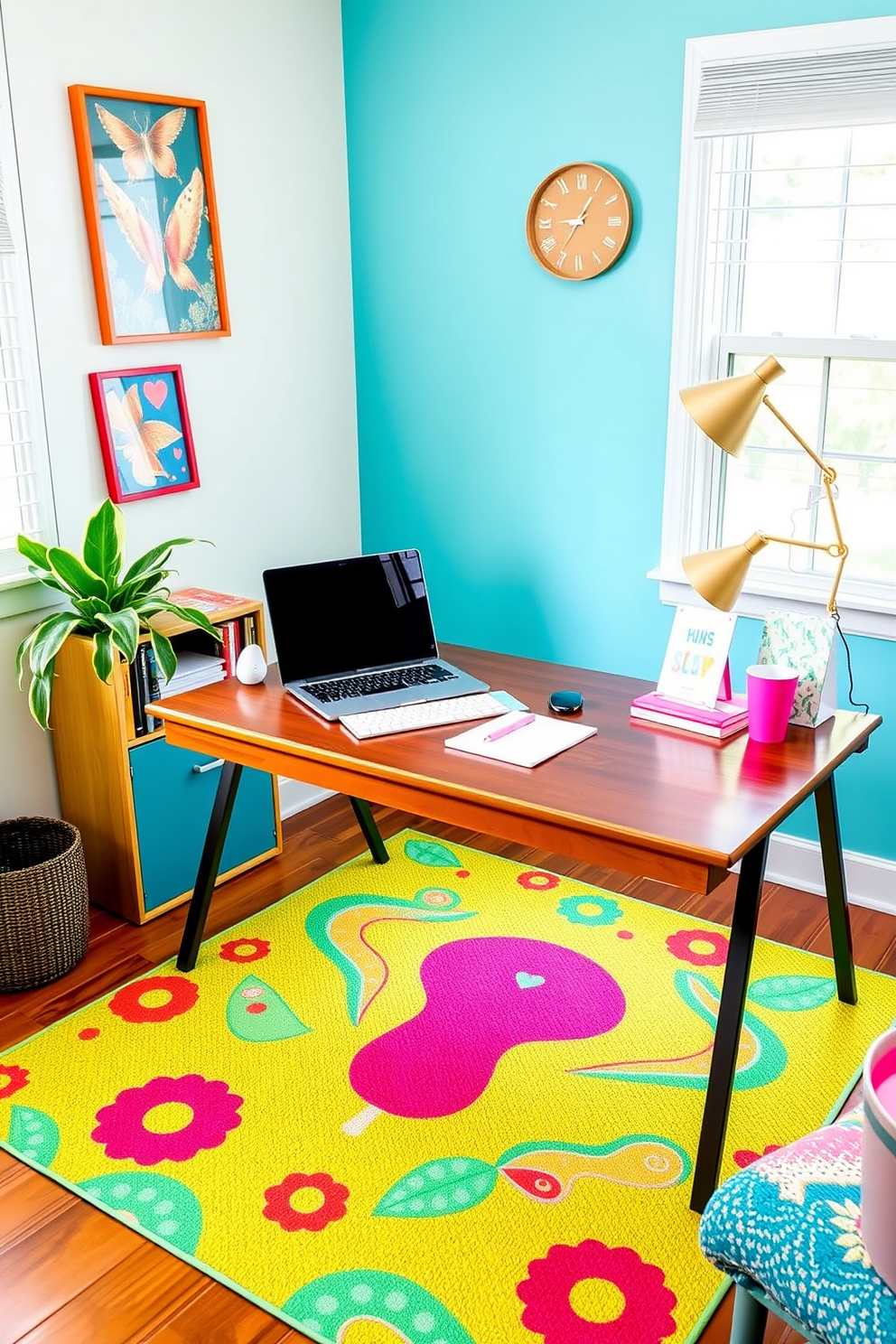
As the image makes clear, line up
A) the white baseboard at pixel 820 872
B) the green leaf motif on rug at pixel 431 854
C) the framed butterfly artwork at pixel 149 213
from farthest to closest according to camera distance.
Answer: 1. the green leaf motif on rug at pixel 431 854
2. the white baseboard at pixel 820 872
3. the framed butterfly artwork at pixel 149 213

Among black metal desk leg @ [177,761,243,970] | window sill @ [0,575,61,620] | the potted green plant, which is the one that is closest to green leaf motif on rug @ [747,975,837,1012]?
black metal desk leg @ [177,761,243,970]

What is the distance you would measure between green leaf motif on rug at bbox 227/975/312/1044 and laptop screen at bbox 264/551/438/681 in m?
0.73

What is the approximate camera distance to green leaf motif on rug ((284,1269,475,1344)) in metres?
1.83

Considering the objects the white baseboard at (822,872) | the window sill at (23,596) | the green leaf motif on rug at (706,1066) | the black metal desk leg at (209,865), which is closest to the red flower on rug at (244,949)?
the black metal desk leg at (209,865)

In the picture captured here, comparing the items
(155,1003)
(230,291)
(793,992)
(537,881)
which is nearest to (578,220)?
(230,291)

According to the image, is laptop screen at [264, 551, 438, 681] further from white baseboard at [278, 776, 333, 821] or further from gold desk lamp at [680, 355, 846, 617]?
white baseboard at [278, 776, 333, 821]

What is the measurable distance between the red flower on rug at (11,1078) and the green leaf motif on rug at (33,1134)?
6 cm

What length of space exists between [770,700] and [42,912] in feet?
5.49

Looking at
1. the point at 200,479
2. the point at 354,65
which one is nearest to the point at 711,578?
the point at 200,479

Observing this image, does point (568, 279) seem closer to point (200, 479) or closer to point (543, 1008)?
point (200, 479)

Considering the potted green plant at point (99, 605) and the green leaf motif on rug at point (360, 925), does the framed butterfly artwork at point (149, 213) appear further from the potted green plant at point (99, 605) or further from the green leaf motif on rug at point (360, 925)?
the green leaf motif on rug at point (360, 925)

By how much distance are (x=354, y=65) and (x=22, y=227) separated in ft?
4.24

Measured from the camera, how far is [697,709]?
7.82ft

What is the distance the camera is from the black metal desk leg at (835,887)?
7.86 feet
